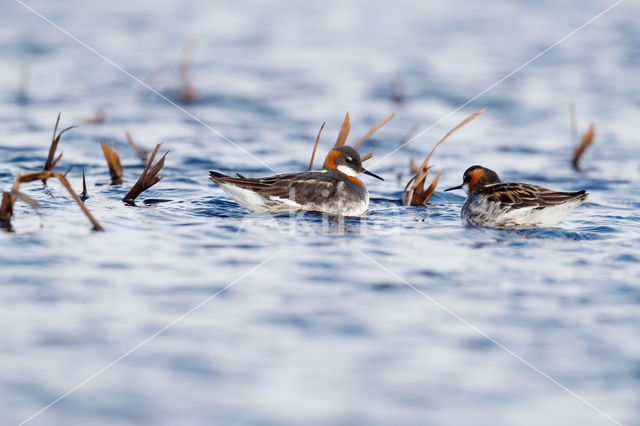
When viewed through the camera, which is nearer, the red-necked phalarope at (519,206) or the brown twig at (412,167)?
the red-necked phalarope at (519,206)

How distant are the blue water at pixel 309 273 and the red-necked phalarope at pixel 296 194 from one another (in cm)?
22

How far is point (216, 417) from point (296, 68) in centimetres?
1461

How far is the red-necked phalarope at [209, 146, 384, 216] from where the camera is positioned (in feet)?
29.6

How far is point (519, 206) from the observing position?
870cm

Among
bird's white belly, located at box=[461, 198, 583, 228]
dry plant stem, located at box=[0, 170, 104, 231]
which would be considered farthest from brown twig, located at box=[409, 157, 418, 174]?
dry plant stem, located at box=[0, 170, 104, 231]

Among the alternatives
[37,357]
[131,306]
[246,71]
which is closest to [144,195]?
[131,306]

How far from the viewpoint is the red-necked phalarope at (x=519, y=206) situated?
28.0 feet

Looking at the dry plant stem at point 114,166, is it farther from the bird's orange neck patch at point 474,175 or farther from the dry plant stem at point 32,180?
the bird's orange neck patch at point 474,175

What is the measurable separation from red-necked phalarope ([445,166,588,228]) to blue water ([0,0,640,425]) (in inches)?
10.4

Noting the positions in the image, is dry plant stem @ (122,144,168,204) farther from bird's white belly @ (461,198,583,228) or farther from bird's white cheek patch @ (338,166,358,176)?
bird's white belly @ (461,198,583,228)

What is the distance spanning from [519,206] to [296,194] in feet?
8.19

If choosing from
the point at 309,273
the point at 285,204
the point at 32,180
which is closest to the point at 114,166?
the point at 285,204

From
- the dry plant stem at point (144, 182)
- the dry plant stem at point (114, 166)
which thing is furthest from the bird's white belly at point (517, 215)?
the dry plant stem at point (114, 166)

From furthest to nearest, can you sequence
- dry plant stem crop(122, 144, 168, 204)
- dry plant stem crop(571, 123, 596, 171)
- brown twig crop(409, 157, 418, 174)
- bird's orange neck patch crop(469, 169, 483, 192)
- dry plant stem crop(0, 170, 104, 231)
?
dry plant stem crop(571, 123, 596, 171) < brown twig crop(409, 157, 418, 174) < bird's orange neck patch crop(469, 169, 483, 192) < dry plant stem crop(122, 144, 168, 204) < dry plant stem crop(0, 170, 104, 231)
